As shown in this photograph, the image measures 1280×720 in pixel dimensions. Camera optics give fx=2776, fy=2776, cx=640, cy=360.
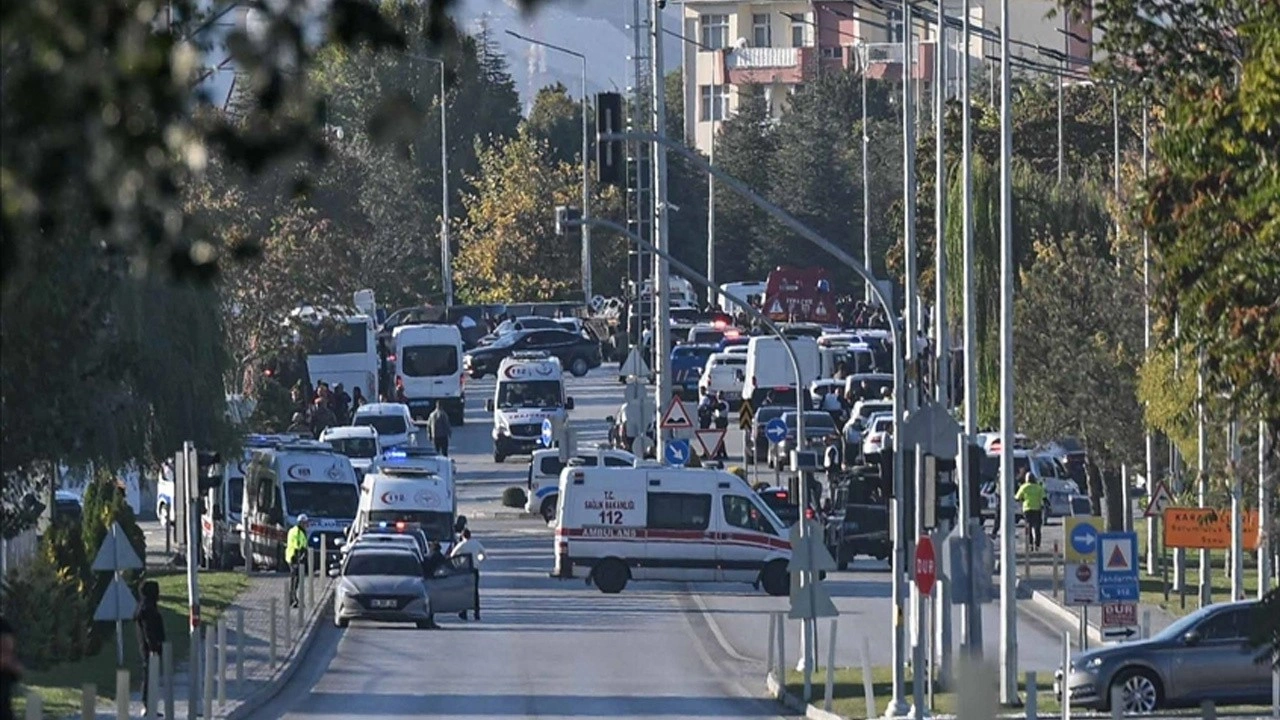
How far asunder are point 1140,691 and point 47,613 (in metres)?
12.7

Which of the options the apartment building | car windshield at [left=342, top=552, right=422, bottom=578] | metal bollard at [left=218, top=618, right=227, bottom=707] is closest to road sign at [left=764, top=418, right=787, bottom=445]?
car windshield at [left=342, top=552, right=422, bottom=578]

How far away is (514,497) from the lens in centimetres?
6253

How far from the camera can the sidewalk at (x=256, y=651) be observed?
30.4 metres

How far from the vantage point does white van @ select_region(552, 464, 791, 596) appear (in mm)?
46062

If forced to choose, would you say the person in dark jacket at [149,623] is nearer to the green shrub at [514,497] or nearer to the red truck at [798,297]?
the green shrub at [514,497]

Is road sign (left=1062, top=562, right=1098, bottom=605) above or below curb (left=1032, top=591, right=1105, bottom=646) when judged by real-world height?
above

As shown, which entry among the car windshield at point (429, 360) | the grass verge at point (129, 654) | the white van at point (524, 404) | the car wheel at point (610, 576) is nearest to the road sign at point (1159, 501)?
the car wheel at point (610, 576)

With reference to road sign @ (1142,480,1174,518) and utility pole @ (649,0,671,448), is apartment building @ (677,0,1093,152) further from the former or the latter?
road sign @ (1142,480,1174,518)

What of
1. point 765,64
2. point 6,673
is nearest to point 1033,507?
point 6,673

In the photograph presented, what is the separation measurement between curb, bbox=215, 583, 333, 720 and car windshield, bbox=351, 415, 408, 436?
22246 mm

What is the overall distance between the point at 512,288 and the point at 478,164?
18.9 m

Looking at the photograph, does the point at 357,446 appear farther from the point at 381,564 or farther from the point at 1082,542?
the point at 1082,542

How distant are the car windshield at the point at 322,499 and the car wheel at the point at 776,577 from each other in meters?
8.56

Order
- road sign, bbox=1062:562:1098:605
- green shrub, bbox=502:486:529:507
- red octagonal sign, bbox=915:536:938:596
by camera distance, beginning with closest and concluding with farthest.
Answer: red octagonal sign, bbox=915:536:938:596, road sign, bbox=1062:562:1098:605, green shrub, bbox=502:486:529:507
